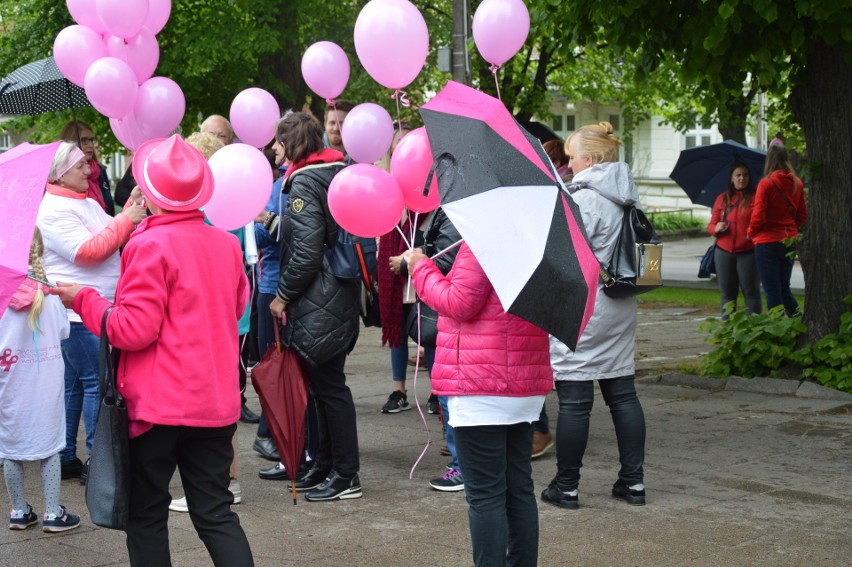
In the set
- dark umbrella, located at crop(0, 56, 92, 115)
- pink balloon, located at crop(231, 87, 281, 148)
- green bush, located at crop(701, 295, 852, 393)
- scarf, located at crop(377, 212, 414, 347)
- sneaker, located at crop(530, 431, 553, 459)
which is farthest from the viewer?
dark umbrella, located at crop(0, 56, 92, 115)

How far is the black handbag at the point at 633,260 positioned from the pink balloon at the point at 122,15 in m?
2.67

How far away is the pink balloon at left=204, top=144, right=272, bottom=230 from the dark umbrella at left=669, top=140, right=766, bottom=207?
964 cm

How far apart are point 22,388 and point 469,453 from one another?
255 centimetres

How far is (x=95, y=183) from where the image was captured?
26.8 ft

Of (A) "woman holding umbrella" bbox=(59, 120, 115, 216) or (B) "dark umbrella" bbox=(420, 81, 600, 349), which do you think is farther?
(A) "woman holding umbrella" bbox=(59, 120, 115, 216)

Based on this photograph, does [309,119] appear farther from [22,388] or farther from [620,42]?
[620,42]

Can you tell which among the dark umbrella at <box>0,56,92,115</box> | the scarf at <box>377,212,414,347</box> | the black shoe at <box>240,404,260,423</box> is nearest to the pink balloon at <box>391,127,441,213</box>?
the scarf at <box>377,212,414,347</box>

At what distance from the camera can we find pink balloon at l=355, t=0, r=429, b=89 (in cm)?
516

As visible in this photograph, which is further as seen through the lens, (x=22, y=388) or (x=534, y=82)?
(x=534, y=82)

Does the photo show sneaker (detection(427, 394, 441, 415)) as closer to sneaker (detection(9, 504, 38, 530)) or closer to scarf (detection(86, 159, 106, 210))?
scarf (detection(86, 159, 106, 210))

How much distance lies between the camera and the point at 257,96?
6488 mm

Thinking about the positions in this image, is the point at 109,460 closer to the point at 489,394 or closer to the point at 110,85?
the point at 489,394

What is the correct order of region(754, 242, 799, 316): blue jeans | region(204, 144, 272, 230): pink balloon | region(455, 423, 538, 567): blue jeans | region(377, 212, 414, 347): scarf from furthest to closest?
region(754, 242, 799, 316): blue jeans < region(377, 212, 414, 347): scarf < region(204, 144, 272, 230): pink balloon < region(455, 423, 538, 567): blue jeans

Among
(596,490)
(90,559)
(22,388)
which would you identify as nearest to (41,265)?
(22,388)
